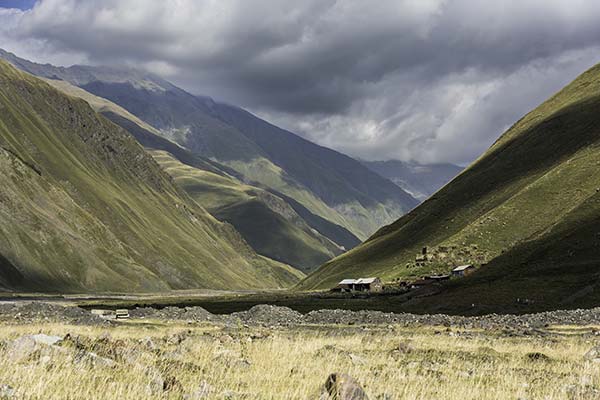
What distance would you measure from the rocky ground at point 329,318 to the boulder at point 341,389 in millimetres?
38395

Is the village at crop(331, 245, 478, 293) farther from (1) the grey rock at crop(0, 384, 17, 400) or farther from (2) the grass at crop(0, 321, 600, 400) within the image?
(1) the grey rock at crop(0, 384, 17, 400)

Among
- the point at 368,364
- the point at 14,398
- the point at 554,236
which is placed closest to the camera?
the point at 14,398

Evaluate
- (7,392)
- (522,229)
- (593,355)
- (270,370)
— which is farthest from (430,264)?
(7,392)

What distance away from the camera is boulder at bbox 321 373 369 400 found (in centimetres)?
1167

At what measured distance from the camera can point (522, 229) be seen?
424ft

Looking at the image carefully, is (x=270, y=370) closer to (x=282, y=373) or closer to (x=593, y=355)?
(x=282, y=373)

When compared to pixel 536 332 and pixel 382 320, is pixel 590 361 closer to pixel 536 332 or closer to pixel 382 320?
pixel 536 332

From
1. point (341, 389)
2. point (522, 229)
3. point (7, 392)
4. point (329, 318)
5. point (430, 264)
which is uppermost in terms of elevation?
point (7, 392)

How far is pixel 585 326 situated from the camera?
49031mm

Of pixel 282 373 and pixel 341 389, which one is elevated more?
pixel 341 389

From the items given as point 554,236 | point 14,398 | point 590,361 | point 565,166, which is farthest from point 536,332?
point 565,166

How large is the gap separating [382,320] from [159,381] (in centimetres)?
5201

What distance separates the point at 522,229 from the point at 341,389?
127636 millimetres

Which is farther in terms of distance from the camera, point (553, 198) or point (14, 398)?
point (553, 198)
